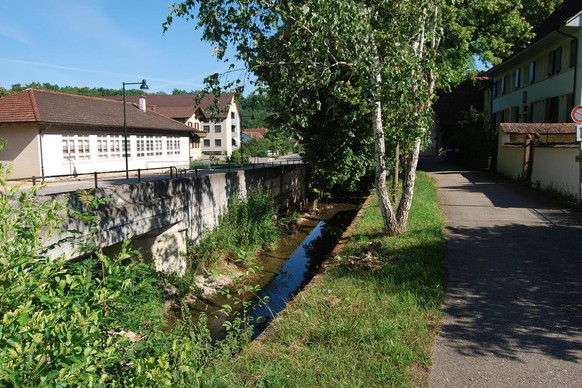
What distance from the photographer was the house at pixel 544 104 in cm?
1623

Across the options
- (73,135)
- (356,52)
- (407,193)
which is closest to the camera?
(356,52)

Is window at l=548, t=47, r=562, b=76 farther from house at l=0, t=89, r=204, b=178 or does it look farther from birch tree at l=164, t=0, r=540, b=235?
house at l=0, t=89, r=204, b=178

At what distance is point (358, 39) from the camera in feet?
28.6

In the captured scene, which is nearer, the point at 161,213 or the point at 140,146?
the point at 161,213

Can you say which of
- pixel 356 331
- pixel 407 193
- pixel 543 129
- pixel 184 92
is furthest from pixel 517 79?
pixel 184 92

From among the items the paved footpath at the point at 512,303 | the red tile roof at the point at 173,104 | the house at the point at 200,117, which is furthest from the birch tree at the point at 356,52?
the red tile roof at the point at 173,104

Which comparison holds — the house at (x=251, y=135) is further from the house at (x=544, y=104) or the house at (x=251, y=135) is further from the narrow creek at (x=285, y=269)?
the narrow creek at (x=285, y=269)

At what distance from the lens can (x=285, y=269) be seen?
13523 mm

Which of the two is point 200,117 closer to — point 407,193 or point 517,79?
point 517,79

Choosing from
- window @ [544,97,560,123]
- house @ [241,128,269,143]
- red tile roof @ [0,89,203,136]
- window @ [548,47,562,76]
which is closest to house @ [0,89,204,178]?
red tile roof @ [0,89,203,136]

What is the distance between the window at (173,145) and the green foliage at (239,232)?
24729mm

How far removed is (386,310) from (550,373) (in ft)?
6.58

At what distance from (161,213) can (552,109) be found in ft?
74.1

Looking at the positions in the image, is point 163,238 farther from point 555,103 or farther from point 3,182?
point 555,103
